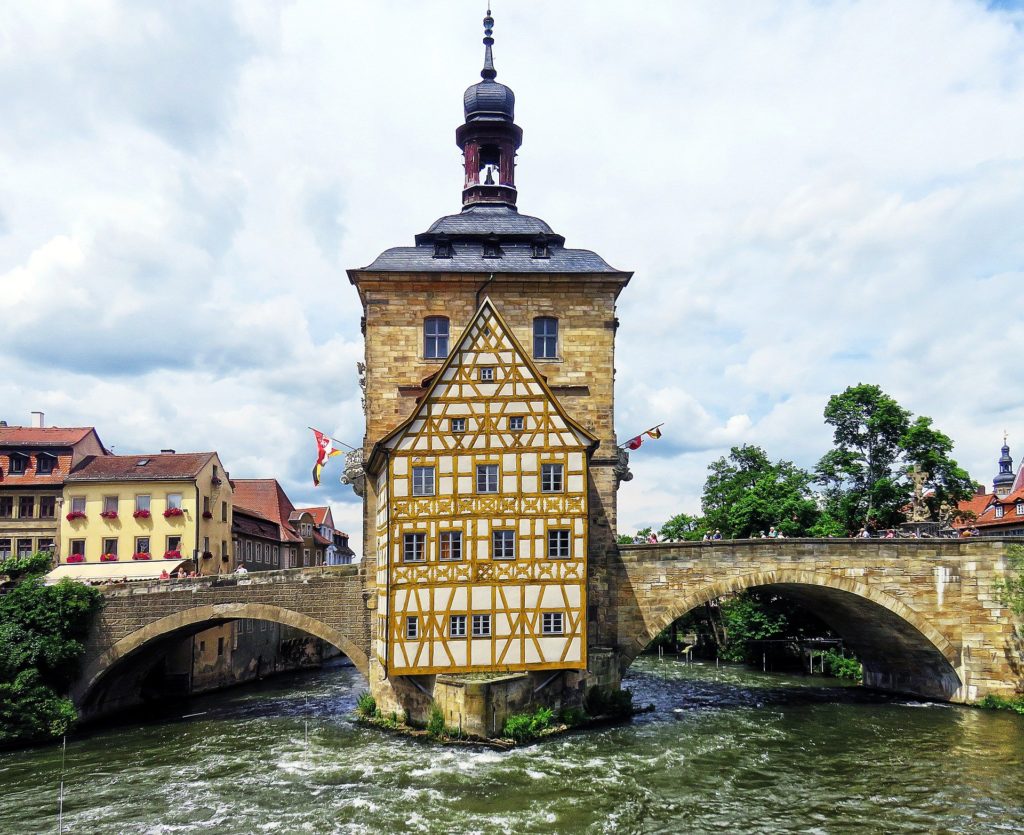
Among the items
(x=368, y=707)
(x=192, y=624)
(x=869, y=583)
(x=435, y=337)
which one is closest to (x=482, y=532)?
(x=368, y=707)

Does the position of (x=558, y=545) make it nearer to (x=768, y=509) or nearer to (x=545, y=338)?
(x=545, y=338)

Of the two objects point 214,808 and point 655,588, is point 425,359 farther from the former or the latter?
point 214,808

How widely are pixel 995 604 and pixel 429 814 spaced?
19.5 meters

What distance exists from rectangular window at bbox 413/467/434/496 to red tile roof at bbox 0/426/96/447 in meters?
20.2

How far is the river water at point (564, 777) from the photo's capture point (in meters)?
17.4

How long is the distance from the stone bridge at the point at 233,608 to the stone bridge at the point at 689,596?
1.2 inches

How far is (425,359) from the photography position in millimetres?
29250

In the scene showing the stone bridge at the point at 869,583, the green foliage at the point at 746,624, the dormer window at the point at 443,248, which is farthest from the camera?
the green foliage at the point at 746,624

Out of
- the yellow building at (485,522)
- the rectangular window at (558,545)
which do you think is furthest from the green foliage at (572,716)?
the rectangular window at (558,545)

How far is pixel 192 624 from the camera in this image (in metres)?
27.7

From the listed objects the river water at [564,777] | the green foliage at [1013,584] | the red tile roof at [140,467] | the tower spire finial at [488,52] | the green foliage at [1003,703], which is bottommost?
the river water at [564,777]

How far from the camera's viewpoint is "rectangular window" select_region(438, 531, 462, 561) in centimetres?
2445

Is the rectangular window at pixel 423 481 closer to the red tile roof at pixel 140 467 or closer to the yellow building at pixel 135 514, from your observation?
the yellow building at pixel 135 514

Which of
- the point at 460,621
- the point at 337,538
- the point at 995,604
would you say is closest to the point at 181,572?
the point at 460,621
